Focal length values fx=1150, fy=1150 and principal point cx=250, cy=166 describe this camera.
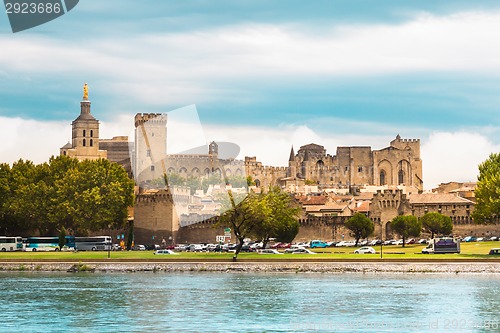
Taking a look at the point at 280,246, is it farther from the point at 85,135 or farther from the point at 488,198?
the point at 85,135

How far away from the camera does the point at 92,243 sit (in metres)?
110

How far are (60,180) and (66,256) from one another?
25.0m

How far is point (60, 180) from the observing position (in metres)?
115

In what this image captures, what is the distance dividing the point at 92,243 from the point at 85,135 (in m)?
86.0

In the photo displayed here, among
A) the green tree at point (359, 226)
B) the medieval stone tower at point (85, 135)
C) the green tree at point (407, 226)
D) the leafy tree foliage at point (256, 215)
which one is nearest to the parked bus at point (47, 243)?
the leafy tree foliage at point (256, 215)

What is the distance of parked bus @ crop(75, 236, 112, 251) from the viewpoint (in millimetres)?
109250

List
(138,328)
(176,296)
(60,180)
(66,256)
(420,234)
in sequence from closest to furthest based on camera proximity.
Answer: (138,328) < (176,296) < (66,256) < (60,180) < (420,234)

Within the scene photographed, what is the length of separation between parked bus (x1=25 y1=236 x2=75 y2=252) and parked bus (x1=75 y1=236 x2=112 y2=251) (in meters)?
0.62

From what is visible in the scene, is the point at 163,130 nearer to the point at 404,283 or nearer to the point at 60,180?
the point at 60,180

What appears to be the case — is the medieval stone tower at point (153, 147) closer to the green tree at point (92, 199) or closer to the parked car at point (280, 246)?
the green tree at point (92, 199)

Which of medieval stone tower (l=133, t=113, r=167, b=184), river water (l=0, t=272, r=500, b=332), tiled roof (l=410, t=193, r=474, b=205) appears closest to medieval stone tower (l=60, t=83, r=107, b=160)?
medieval stone tower (l=133, t=113, r=167, b=184)

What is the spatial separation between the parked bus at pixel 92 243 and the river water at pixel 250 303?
29640 millimetres

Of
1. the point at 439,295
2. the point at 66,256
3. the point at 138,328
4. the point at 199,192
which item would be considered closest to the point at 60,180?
the point at 66,256

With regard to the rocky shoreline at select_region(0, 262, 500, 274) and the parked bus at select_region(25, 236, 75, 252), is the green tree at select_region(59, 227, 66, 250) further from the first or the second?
the rocky shoreline at select_region(0, 262, 500, 274)
